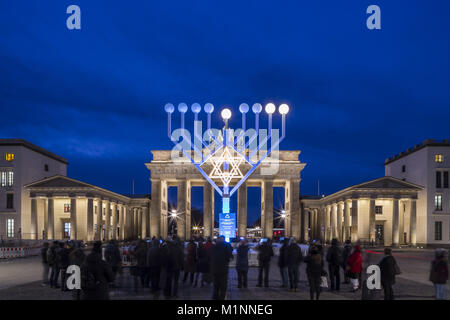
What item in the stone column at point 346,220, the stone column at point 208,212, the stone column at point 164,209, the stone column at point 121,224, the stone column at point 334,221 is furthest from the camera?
the stone column at point 121,224

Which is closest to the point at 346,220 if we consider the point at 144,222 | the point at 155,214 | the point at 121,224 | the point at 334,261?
the point at 155,214

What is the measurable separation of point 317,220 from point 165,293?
234 ft

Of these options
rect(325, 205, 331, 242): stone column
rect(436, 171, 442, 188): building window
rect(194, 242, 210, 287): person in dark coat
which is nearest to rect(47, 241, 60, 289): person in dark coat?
rect(194, 242, 210, 287): person in dark coat

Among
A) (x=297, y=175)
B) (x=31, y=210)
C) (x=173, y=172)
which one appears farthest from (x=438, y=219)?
(x=31, y=210)

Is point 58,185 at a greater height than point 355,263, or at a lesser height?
greater

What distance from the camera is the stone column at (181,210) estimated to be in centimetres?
6694

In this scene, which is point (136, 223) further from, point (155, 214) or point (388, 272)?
point (388, 272)

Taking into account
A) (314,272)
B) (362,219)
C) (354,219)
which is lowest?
(362,219)

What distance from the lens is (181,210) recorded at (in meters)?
66.9

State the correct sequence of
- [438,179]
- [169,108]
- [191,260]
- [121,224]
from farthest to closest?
1. [121,224]
2. [438,179]
3. [169,108]
4. [191,260]

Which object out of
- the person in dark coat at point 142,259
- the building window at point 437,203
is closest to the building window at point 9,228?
the person in dark coat at point 142,259

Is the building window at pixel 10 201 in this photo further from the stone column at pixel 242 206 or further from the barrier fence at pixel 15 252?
the stone column at pixel 242 206

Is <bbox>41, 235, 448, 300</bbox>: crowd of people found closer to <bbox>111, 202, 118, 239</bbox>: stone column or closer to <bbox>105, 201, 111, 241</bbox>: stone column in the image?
<bbox>105, 201, 111, 241</bbox>: stone column
